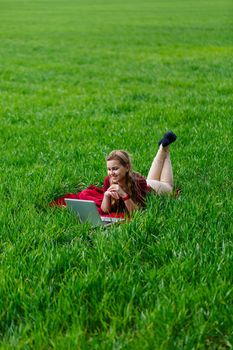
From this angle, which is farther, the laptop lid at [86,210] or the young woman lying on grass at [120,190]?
the young woman lying on grass at [120,190]

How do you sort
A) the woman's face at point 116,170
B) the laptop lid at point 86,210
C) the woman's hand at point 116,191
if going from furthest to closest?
the woman's face at point 116,170
the woman's hand at point 116,191
the laptop lid at point 86,210

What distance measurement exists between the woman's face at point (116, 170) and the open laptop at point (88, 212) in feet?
1.29

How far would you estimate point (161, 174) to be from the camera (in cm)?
601

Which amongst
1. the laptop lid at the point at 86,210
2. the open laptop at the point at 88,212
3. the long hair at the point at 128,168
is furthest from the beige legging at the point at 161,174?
the laptop lid at the point at 86,210

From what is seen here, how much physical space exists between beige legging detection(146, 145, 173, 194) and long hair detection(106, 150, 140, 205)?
0.45m

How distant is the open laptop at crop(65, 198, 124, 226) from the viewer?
4855 millimetres

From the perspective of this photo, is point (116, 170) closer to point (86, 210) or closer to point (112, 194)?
point (112, 194)

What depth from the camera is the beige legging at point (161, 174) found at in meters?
5.82

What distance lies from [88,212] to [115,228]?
0.36 metres

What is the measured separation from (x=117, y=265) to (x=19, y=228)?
1.07 m

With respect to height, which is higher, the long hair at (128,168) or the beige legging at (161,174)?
the long hair at (128,168)

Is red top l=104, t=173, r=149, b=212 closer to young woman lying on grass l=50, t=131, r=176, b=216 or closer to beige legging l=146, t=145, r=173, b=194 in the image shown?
young woman lying on grass l=50, t=131, r=176, b=216

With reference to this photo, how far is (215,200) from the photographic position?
17.5 ft

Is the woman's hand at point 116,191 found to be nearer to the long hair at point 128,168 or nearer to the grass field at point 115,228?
the long hair at point 128,168
